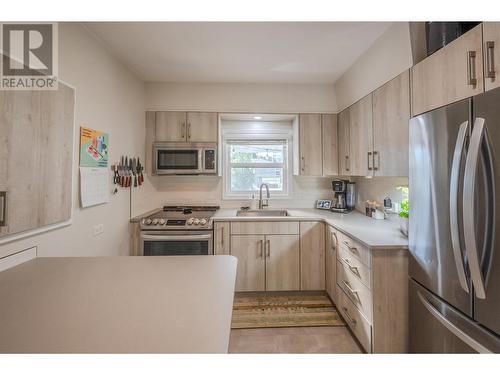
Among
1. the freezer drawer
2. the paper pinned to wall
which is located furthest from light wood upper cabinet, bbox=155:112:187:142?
the freezer drawer

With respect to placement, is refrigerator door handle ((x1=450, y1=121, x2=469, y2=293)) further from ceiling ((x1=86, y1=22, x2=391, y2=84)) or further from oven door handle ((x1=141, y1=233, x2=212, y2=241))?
oven door handle ((x1=141, y1=233, x2=212, y2=241))

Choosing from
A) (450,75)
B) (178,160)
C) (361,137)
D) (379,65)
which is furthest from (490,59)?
(178,160)

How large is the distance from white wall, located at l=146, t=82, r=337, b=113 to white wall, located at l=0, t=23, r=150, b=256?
28 centimetres

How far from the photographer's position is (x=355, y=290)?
1.76 meters

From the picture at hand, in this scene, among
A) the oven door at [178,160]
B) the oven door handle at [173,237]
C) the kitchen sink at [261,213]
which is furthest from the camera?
the kitchen sink at [261,213]

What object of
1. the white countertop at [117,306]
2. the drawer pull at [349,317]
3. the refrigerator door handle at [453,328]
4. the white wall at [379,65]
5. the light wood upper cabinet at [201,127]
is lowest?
the drawer pull at [349,317]

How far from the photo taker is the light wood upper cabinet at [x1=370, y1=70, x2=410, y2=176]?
1582mm

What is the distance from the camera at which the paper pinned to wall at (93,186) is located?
172cm

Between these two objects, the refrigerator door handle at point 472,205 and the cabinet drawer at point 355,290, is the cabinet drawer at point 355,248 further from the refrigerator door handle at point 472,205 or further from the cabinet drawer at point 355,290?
the refrigerator door handle at point 472,205

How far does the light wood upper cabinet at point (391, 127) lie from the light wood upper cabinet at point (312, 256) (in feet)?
2.81

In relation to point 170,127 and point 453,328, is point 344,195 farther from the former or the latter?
point 170,127

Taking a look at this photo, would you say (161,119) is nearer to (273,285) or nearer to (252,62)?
(252,62)

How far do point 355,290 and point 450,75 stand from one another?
1.53 metres

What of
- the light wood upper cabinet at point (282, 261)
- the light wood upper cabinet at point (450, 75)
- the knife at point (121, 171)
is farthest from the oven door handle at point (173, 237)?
the light wood upper cabinet at point (450, 75)
